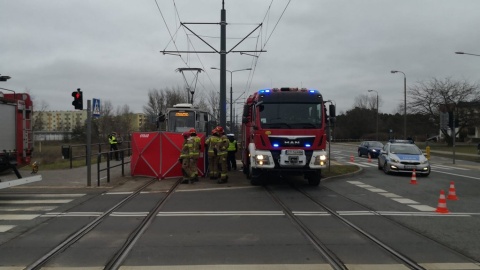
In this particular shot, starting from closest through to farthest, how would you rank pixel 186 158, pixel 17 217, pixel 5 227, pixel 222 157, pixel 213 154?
pixel 5 227 → pixel 17 217 → pixel 186 158 → pixel 222 157 → pixel 213 154

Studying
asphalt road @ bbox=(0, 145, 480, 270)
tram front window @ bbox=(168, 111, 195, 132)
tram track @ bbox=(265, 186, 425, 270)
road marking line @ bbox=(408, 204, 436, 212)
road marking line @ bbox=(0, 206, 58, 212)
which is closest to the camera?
tram track @ bbox=(265, 186, 425, 270)

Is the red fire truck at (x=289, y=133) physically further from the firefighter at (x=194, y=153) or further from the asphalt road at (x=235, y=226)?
the firefighter at (x=194, y=153)

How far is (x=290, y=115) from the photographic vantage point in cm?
1357

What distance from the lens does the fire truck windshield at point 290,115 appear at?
44.2 feet

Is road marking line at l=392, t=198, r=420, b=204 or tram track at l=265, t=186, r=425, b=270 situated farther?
road marking line at l=392, t=198, r=420, b=204

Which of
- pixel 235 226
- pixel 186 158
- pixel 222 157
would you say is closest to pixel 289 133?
pixel 222 157

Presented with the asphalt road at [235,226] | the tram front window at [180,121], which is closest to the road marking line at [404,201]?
the asphalt road at [235,226]

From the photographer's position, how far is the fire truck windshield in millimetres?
13461

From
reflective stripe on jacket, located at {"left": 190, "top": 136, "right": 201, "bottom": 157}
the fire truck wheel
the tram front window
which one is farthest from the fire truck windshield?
the tram front window

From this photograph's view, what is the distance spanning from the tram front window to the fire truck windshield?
871cm

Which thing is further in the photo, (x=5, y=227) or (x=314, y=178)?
(x=314, y=178)

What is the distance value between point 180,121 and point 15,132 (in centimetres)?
1026

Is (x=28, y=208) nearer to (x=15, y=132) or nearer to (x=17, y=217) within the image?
(x=17, y=217)

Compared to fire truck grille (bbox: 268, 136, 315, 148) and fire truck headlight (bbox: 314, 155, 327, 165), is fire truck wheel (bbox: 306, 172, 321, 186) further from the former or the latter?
fire truck grille (bbox: 268, 136, 315, 148)
